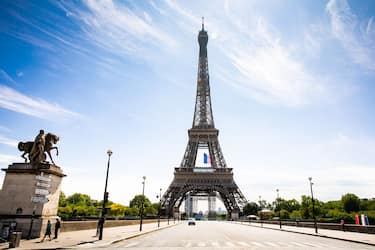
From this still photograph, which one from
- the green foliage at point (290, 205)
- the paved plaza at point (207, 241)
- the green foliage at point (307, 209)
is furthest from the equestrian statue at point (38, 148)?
the green foliage at point (290, 205)

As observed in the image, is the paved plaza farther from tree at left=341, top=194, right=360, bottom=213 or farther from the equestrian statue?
tree at left=341, top=194, right=360, bottom=213

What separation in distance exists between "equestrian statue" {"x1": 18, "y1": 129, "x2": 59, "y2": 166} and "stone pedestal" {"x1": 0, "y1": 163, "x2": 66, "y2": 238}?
1.65 ft

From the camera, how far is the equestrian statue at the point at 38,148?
18562mm

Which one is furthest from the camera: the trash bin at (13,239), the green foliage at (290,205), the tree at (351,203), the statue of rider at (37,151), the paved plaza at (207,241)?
the green foliage at (290,205)

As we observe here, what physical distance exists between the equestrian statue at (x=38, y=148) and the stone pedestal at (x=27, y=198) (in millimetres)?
503

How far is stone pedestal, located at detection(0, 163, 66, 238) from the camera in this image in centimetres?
1717

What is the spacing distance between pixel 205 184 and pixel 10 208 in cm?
5826

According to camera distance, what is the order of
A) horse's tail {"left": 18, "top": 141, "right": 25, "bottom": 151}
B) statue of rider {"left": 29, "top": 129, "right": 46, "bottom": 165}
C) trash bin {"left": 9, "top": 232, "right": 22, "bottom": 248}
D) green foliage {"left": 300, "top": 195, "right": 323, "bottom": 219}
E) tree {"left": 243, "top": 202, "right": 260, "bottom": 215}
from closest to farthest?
trash bin {"left": 9, "top": 232, "right": 22, "bottom": 248} → statue of rider {"left": 29, "top": 129, "right": 46, "bottom": 165} → horse's tail {"left": 18, "top": 141, "right": 25, "bottom": 151} → green foliage {"left": 300, "top": 195, "right": 323, "bottom": 219} → tree {"left": 243, "top": 202, "right": 260, "bottom": 215}

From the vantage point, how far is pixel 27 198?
58.3 ft

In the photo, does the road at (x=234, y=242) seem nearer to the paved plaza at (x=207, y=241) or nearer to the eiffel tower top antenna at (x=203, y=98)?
the paved plaza at (x=207, y=241)

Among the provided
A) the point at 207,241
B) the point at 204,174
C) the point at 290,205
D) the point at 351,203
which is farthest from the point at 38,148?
the point at 290,205

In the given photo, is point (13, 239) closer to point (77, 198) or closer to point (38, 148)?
point (38, 148)

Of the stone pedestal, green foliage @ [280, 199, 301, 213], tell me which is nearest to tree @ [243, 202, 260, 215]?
green foliage @ [280, 199, 301, 213]

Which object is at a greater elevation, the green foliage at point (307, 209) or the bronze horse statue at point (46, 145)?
the bronze horse statue at point (46, 145)
